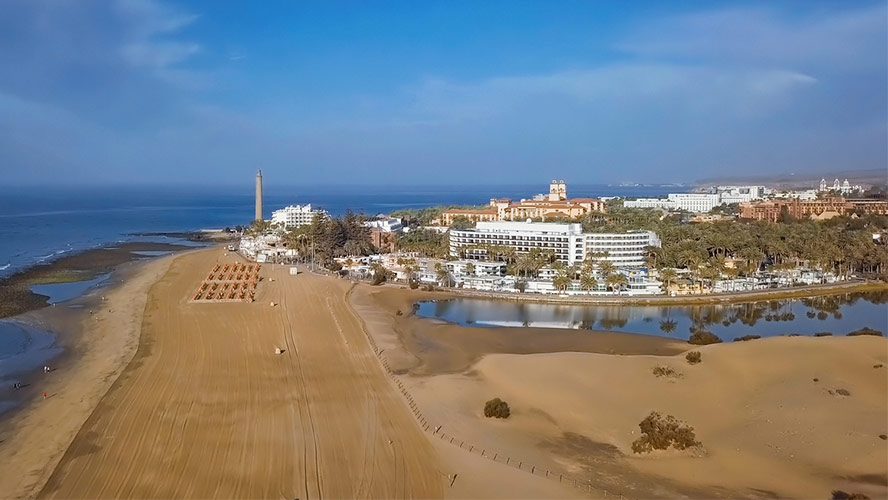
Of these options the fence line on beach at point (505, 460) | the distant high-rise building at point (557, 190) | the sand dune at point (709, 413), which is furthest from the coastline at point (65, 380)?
the distant high-rise building at point (557, 190)

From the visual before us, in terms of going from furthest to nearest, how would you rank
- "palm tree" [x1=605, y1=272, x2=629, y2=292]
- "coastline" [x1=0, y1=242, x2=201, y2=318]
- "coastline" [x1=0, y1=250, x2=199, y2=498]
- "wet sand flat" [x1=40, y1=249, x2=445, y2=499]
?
"palm tree" [x1=605, y1=272, x2=629, y2=292] < "coastline" [x1=0, y1=242, x2=201, y2=318] < "coastline" [x1=0, y1=250, x2=199, y2=498] < "wet sand flat" [x1=40, y1=249, x2=445, y2=499]

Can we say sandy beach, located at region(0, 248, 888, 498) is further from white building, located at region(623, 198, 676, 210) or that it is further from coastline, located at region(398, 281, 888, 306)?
white building, located at region(623, 198, 676, 210)

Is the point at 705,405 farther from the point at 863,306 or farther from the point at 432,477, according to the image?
the point at 863,306

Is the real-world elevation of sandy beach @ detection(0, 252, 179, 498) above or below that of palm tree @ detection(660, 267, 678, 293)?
below

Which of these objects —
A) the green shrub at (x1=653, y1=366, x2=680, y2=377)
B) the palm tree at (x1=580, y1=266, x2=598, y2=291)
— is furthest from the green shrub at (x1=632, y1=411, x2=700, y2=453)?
the palm tree at (x1=580, y1=266, x2=598, y2=291)

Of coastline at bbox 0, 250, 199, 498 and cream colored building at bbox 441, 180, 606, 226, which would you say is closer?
coastline at bbox 0, 250, 199, 498

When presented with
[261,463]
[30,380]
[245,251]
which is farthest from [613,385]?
[245,251]

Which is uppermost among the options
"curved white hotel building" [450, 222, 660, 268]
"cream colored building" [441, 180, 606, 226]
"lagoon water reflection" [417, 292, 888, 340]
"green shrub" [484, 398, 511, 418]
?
"cream colored building" [441, 180, 606, 226]
